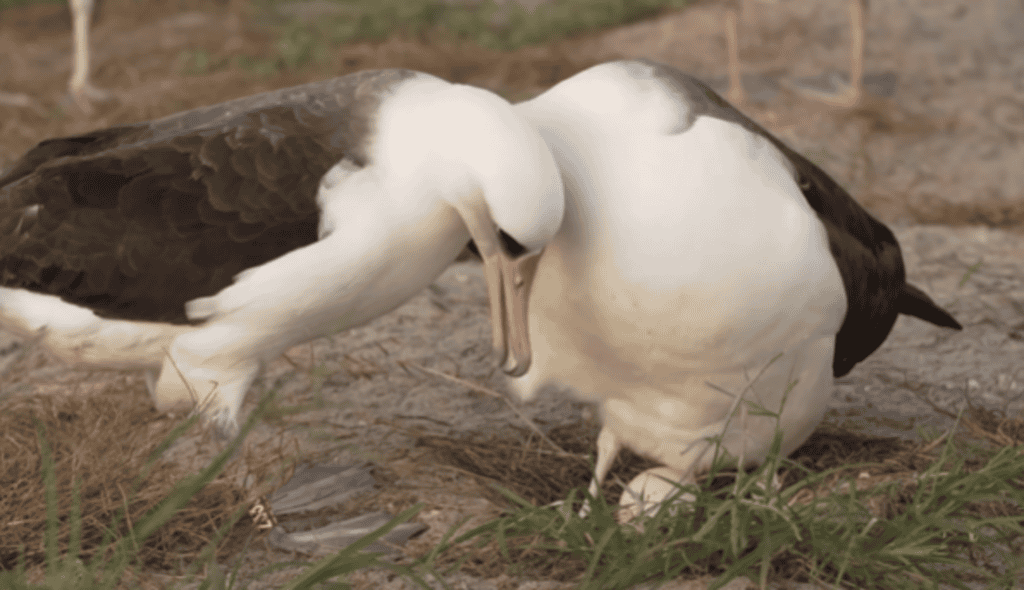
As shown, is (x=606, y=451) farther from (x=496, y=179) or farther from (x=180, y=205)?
(x=180, y=205)

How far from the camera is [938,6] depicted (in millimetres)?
7066

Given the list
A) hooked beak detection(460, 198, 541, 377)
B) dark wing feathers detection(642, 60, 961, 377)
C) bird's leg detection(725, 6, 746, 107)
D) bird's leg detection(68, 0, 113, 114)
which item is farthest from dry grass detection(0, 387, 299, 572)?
bird's leg detection(725, 6, 746, 107)

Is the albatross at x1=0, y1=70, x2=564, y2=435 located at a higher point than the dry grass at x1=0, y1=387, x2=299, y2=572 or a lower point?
higher

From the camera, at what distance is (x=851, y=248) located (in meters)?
2.38

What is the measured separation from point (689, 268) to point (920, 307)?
0.88 metres

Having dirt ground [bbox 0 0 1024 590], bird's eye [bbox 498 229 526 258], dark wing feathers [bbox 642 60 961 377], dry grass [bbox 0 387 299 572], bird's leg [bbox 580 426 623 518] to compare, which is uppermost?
bird's eye [bbox 498 229 526 258]

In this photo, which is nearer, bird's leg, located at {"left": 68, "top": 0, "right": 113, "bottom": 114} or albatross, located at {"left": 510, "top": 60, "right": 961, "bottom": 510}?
albatross, located at {"left": 510, "top": 60, "right": 961, "bottom": 510}

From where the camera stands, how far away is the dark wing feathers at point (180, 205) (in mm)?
2299

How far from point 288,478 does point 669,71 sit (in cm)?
123

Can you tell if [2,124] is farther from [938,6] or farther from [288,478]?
[938,6]

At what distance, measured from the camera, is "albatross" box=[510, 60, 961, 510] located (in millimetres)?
2158

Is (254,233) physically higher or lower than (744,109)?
higher

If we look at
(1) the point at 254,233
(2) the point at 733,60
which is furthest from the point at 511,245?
(2) the point at 733,60

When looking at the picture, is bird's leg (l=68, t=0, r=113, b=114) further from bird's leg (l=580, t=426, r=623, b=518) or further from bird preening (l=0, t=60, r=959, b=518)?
bird's leg (l=580, t=426, r=623, b=518)
